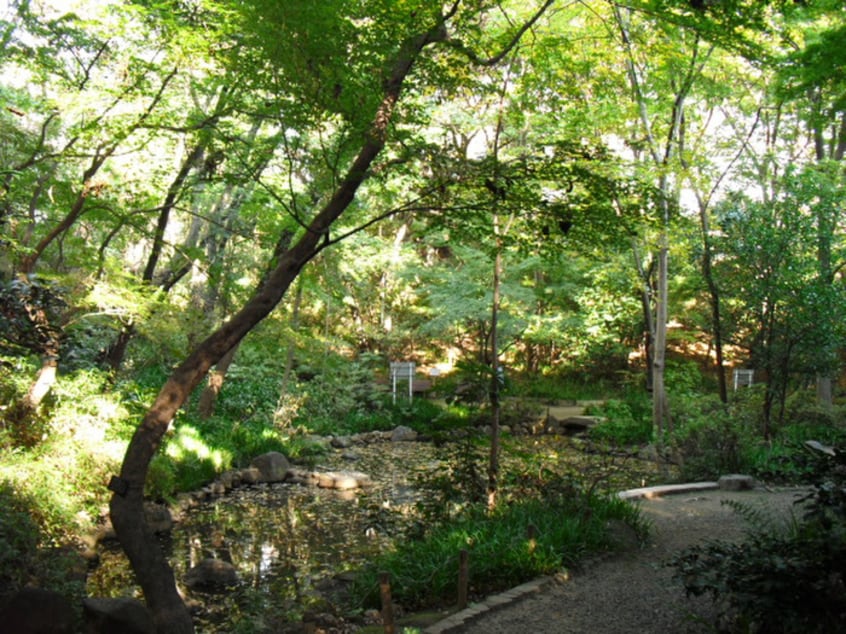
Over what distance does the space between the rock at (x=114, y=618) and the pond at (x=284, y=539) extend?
54 centimetres

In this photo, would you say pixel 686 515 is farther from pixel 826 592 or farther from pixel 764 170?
pixel 764 170

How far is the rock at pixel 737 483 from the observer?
7801 mm

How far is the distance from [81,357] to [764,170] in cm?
1654

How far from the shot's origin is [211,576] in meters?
5.65

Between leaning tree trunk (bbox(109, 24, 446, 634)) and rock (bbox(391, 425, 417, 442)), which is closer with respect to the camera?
leaning tree trunk (bbox(109, 24, 446, 634))

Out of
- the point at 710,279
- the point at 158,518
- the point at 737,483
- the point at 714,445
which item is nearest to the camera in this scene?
the point at 158,518

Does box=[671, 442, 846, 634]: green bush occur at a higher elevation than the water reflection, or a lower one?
higher

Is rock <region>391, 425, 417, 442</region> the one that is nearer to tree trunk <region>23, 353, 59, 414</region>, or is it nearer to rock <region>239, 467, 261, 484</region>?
rock <region>239, 467, 261, 484</region>

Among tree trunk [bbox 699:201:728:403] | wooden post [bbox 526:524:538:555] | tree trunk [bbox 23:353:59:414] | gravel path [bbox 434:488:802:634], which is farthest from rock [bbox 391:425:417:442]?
wooden post [bbox 526:524:538:555]

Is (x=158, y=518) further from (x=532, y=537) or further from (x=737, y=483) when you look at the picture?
(x=737, y=483)

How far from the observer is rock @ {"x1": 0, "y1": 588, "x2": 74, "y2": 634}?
13.1 feet

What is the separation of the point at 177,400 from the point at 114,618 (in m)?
1.56

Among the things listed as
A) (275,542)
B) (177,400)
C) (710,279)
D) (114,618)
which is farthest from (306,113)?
(710,279)

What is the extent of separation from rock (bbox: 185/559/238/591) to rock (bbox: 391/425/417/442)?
26.7 ft
